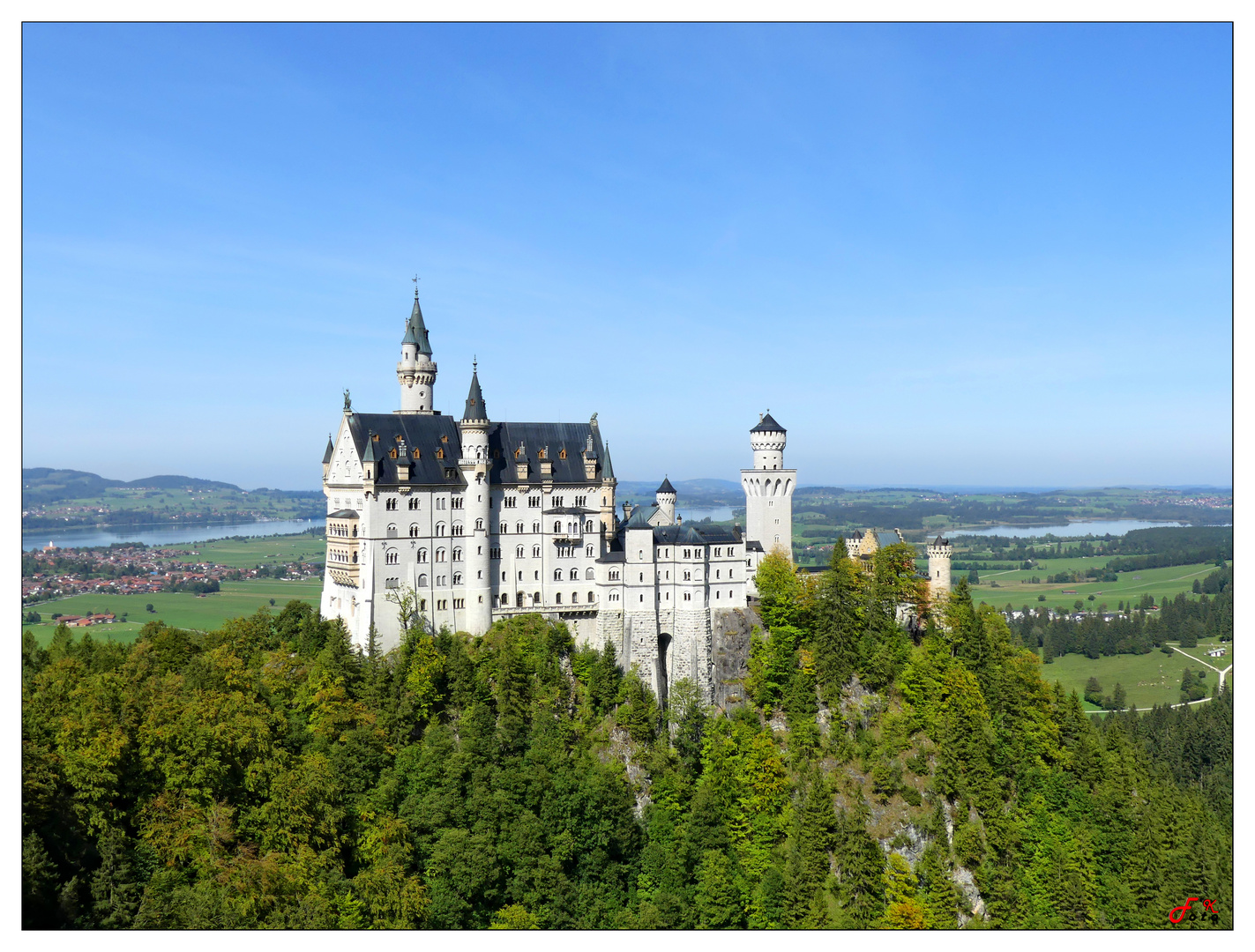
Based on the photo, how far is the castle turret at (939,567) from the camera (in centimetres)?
7481

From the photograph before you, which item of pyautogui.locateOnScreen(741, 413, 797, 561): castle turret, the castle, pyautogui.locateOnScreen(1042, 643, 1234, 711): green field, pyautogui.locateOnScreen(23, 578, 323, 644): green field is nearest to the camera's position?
the castle

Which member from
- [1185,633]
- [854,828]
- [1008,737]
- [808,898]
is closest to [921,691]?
[1008,737]

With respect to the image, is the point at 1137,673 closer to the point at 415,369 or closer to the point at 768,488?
the point at 768,488

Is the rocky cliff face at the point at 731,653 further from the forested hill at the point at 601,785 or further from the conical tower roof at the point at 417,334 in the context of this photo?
the conical tower roof at the point at 417,334

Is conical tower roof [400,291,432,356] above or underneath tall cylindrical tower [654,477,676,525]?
above

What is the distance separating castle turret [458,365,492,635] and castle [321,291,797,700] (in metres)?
0.08

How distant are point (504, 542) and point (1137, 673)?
354 feet

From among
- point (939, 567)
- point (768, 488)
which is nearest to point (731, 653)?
point (768, 488)

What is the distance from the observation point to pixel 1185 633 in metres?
157

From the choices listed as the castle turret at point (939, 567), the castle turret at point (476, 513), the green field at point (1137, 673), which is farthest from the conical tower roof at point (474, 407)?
the green field at point (1137, 673)

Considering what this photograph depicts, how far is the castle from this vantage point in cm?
6512

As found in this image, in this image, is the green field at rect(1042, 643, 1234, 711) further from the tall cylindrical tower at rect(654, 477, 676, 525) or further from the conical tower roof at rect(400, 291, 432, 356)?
the conical tower roof at rect(400, 291, 432, 356)

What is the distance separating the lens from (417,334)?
71562 millimetres

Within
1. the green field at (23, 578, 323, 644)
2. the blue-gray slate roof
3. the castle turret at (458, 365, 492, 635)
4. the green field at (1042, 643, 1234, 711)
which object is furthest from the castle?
the green field at (1042, 643, 1234, 711)
